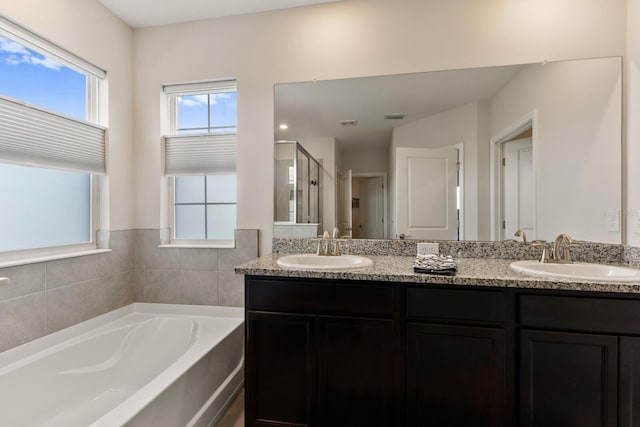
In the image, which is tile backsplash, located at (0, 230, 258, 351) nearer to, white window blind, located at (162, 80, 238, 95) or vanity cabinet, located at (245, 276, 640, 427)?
vanity cabinet, located at (245, 276, 640, 427)

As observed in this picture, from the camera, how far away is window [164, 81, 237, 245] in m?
2.31

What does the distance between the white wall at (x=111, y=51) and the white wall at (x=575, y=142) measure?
8.54 ft

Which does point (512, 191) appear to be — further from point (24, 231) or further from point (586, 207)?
point (24, 231)

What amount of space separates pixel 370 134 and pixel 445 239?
812mm

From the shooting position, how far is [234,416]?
1.81 m

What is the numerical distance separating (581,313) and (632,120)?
1.15 meters

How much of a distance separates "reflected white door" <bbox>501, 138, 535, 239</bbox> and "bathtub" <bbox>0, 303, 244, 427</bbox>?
6.04 feet

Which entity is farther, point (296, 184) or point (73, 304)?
point (296, 184)

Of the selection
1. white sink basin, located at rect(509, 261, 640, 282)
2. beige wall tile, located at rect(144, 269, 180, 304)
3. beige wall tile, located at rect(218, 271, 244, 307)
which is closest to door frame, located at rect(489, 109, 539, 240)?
white sink basin, located at rect(509, 261, 640, 282)

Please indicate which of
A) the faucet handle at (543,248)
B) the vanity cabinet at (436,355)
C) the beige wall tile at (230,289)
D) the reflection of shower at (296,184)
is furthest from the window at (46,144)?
the faucet handle at (543,248)

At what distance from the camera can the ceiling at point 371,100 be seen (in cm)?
189

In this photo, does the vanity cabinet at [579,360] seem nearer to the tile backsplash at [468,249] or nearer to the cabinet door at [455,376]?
the cabinet door at [455,376]

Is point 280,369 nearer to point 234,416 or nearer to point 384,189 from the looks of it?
point 234,416

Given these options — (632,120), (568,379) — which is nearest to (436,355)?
(568,379)
